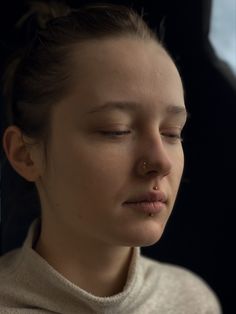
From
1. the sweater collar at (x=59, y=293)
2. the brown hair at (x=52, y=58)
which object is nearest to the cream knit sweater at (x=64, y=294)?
the sweater collar at (x=59, y=293)

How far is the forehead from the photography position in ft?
2.50

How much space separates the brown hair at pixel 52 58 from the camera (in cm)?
82

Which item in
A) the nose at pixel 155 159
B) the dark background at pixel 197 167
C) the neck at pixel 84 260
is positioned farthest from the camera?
the dark background at pixel 197 167

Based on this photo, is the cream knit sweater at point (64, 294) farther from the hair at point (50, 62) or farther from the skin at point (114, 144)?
the hair at point (50, 62)

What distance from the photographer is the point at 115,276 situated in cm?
90

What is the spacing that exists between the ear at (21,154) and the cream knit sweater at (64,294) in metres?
0.13

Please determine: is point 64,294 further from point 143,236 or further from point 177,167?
point 177,167

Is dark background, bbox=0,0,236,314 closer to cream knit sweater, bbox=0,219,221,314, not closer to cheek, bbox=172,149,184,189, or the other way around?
cream knit sweater, bbox=0,219,221,314

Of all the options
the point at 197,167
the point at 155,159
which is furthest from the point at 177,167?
the point at 197,167

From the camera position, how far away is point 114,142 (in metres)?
0.76

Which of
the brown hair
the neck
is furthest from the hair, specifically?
the neck

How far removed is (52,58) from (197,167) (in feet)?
1.78

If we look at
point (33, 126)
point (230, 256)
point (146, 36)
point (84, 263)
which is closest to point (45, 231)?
point (84, 263)

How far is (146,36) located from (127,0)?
302 mm
